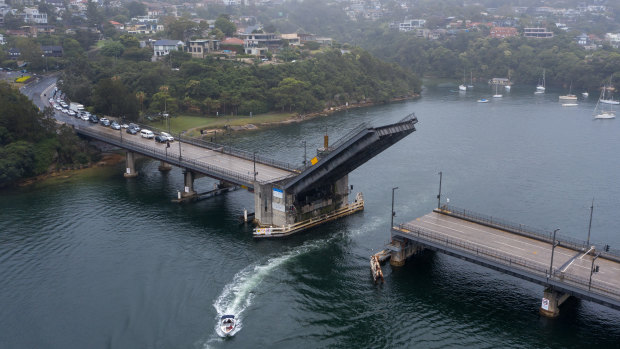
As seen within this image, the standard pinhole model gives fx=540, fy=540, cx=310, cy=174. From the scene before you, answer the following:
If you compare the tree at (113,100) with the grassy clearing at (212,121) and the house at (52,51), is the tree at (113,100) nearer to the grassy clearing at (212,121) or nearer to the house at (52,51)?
the grassy clearing at (212,121)

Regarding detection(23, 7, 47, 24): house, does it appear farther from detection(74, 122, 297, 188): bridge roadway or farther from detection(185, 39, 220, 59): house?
detection(74, 122, 297, 188): bridge roadway

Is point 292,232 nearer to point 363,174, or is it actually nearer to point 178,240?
point 178,240

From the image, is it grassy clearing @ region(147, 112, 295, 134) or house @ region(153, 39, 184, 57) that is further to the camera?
house @ region(153, 39, 184, 57)

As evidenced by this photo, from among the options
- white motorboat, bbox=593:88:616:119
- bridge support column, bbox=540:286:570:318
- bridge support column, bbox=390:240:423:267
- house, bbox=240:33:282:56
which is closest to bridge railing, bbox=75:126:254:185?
bridge support column, bbox=390:240:423:267

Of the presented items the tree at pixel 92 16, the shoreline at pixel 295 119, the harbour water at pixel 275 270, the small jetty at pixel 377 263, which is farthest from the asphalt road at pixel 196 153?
the tree at pixel 92 16

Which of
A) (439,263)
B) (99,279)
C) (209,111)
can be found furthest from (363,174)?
(209,111)

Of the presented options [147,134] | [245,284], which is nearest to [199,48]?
[147,134]
